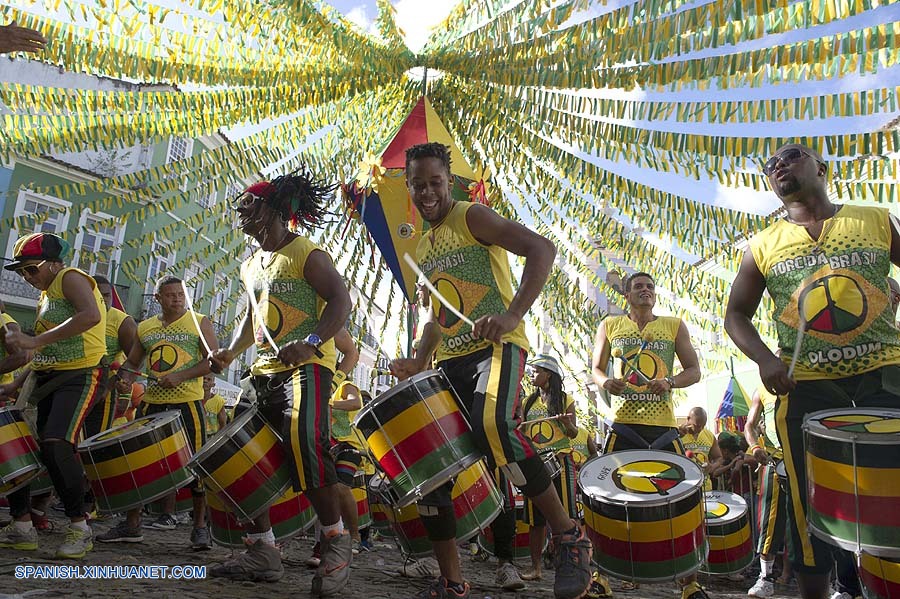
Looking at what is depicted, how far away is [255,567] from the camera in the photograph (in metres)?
3.49

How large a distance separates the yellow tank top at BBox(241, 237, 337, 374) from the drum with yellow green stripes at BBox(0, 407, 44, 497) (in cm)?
152

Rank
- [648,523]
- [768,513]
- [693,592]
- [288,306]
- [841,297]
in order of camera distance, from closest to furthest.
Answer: [841,297] < [648,523] < [693,592] < [288,306] < [768,513]

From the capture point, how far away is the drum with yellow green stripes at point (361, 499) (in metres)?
5.59

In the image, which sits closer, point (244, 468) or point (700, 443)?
point (244, 468)

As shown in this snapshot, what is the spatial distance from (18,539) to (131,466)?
0.85 meters

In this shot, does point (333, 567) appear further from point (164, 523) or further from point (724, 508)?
point (164, 523)

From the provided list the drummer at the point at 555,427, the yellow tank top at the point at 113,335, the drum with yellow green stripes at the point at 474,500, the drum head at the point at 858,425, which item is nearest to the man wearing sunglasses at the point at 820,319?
the drum head at the point at 858,425

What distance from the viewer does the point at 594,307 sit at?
5.28m

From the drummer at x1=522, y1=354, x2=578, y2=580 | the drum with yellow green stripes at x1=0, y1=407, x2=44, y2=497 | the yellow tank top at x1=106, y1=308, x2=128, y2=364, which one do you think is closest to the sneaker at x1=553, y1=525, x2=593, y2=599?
the drummer at x1=522, y1=354, x2=578, y2=580

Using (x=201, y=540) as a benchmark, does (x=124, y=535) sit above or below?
above

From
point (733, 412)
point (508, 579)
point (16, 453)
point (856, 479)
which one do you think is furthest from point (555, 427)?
point (733, 412)

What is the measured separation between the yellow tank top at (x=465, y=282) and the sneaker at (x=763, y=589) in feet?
10.6

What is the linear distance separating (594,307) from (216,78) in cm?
302

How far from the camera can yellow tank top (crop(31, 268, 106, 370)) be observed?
4.39 meters
